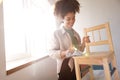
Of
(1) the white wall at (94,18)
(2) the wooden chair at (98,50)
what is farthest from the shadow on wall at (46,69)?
(2) the wooden chair at (98,50)

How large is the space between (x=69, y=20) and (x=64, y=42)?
180mm

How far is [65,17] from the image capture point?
1.05m

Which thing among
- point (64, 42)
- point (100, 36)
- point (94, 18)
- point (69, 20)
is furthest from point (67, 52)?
point (94, 18)

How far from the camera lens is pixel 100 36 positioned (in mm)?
1205

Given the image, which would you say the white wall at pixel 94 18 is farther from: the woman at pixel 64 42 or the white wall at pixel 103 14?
the woman at pixel 64 42

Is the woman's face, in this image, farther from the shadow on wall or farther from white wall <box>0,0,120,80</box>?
the shadow on wall

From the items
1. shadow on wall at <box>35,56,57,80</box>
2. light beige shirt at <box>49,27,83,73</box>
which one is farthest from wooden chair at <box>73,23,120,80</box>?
shadow on wall at <box>35,56,57,80</box>

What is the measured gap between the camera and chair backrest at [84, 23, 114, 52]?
1.17 m

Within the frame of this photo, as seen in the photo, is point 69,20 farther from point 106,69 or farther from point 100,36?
point 106,69

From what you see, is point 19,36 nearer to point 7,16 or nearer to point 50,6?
point 7,16

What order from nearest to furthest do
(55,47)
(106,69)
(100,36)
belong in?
1. (106,69)
2. (55,47)
3. (100,36)

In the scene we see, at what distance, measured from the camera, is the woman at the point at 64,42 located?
1040 millimetres

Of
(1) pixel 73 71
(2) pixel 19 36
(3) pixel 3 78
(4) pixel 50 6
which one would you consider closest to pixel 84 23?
(4) pixel 50 6

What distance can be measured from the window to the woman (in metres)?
0.10
